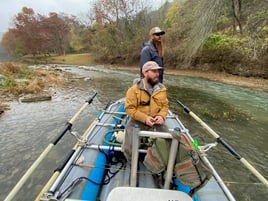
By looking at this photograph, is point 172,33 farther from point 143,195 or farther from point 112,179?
point 143,195

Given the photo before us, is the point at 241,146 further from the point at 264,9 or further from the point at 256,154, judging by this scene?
the point at 264,9

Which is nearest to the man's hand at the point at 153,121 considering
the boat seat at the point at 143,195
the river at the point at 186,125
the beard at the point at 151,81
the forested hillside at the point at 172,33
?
the beard at the point at 151,81

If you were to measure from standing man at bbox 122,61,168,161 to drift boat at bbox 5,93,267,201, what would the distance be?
A: 38 centimetres

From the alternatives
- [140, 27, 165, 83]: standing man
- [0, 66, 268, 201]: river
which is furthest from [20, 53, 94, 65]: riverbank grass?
[140, 27, 165, 83]: standing man

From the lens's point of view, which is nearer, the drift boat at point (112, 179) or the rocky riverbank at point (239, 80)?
the drift boat at point (112, 179)

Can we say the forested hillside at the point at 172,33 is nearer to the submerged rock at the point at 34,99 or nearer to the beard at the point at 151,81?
the beard at the point at 151,81

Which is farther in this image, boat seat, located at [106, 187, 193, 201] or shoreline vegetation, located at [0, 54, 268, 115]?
shoreline vegetation, located at [0, 54, 268, 115]

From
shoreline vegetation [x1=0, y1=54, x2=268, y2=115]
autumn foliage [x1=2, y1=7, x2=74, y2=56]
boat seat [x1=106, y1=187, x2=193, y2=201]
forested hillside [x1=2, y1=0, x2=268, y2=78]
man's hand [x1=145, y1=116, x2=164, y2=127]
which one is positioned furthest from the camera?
autumn foliage [x1=2, y1=7, x2=74, y2=56]

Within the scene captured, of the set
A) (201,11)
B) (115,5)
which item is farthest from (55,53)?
(201,11)

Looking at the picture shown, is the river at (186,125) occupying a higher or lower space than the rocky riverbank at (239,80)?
lower

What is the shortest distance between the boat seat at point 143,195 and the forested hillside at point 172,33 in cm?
865

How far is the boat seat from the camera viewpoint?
150cm

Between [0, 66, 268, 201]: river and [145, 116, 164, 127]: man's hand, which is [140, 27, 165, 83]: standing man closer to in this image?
[145, 116, 164, 127]: man's hand

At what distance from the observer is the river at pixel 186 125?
3441mm
